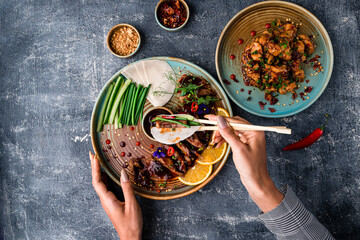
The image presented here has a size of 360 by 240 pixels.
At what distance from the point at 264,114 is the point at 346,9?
1.81m

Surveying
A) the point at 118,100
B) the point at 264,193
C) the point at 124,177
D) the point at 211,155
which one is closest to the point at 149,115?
the point at 118,100

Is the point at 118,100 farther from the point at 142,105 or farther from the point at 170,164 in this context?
the point at 170,164

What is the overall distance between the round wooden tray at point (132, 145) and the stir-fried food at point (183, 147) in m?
0.08

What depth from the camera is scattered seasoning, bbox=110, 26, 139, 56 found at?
3.04m

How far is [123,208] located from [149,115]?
1223mm

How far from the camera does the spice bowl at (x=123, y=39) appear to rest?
9.91 ft

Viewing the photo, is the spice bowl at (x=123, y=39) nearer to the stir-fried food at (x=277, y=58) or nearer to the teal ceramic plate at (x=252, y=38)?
the teal ceramic plate at (x=252, y=38)

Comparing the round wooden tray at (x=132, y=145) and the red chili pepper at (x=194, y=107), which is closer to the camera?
the red chili pepper at (x=194, y=107)

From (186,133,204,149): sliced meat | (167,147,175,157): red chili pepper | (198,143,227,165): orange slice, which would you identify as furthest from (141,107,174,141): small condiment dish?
(198,143,227,165): orange slice

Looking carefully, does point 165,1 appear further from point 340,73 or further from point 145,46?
point 340,73

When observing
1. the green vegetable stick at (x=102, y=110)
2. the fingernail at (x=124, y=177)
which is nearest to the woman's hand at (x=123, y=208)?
the fingernail at (x=124, y=177)

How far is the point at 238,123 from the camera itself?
248 cm

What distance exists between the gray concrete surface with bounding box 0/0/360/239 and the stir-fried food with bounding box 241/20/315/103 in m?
0.45

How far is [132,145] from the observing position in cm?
303
